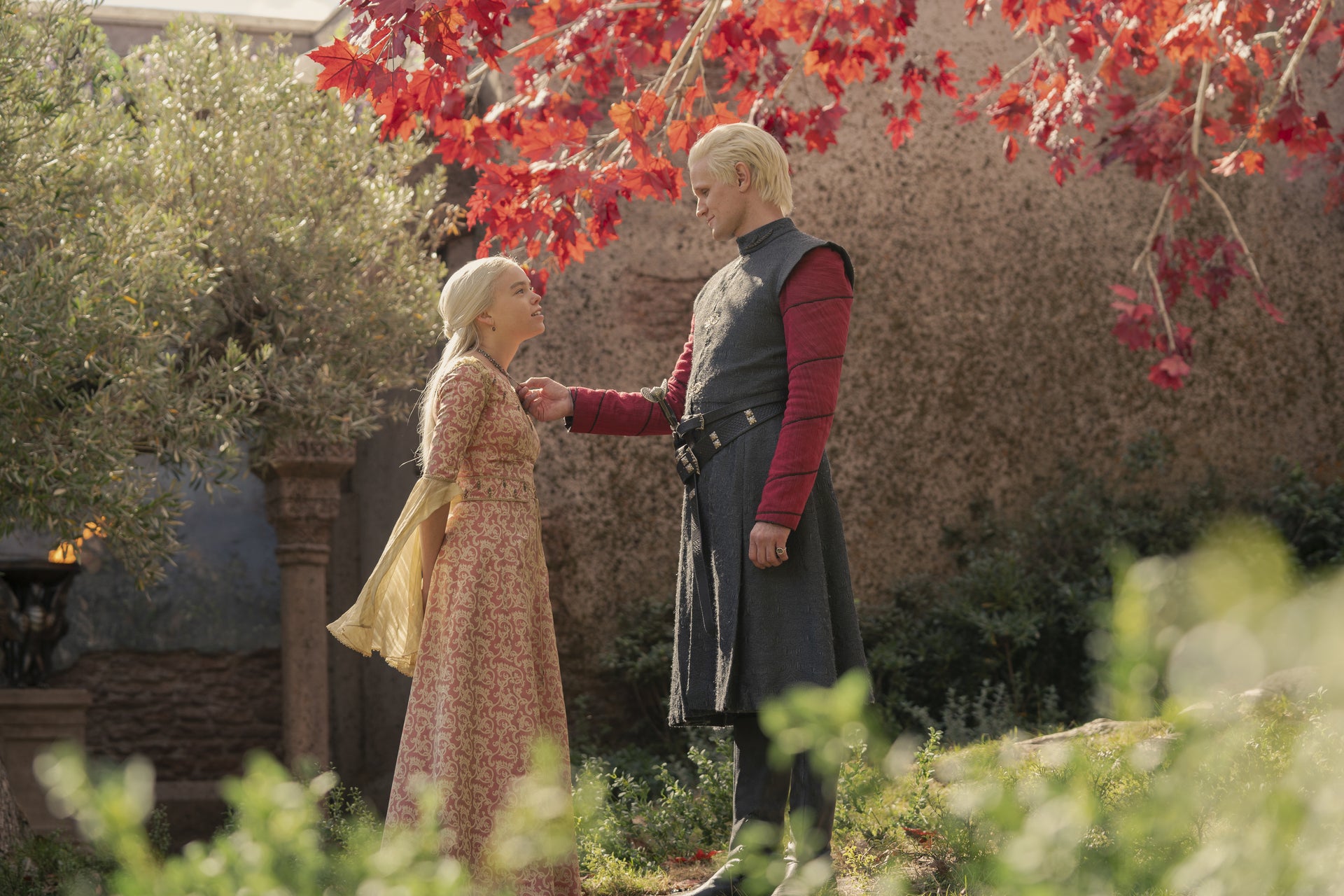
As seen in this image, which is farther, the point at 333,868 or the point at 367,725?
the point at 367,725

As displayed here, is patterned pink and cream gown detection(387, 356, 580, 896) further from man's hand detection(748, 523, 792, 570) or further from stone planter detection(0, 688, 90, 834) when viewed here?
stone planter detection(0, 688, 90, 834)

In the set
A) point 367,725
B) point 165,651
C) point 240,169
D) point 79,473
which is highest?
point 240,169

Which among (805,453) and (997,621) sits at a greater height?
(805,453)

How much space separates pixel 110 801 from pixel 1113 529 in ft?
20.8

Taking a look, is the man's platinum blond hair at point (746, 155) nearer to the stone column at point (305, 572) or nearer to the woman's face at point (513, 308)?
the woman's face at point (513, 308)

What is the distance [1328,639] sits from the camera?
2.65 ft

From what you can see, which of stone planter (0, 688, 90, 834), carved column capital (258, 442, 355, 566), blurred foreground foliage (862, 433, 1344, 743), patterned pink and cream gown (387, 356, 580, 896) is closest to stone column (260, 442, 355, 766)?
carved column capital (258, 442, 355, 566)

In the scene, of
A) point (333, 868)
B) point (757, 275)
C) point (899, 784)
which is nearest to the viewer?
point (333, 868)

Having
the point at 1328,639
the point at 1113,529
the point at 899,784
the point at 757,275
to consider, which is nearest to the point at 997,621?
the point at 1113,529

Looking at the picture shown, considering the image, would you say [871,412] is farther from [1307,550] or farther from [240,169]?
[240,169]

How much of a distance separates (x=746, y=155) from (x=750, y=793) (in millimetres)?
1439

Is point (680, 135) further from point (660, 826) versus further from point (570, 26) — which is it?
point (660, 826)

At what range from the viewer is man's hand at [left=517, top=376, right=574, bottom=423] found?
3189 millimetres

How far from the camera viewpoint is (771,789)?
2.68 metres
